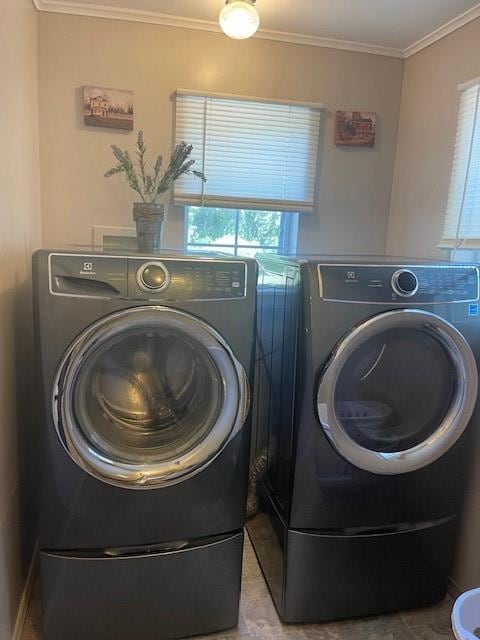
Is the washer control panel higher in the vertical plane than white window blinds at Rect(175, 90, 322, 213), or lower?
lower

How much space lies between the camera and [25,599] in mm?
1712

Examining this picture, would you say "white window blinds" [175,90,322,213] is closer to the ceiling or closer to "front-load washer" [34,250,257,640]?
the ceiling

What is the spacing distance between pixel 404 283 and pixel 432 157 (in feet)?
3.20

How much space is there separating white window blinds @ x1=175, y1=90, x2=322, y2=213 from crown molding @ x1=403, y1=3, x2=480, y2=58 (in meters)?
0.51

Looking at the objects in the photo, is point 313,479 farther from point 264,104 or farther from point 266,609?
point 264,104

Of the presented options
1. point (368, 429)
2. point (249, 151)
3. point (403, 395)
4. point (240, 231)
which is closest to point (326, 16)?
point (249, 151)

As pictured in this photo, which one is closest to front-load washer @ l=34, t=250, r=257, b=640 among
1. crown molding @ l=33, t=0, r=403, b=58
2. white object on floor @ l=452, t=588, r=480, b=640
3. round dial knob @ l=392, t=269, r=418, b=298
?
round dial knob @ l=392, t=269, r=418, b=298

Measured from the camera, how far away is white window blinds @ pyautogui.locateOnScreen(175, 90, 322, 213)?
7.21 ft

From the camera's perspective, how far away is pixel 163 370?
1.52 metres

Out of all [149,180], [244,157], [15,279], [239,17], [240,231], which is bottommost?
[15,279]

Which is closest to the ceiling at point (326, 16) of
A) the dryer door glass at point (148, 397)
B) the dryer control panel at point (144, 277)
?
the dryer control panel at point (144, 277)

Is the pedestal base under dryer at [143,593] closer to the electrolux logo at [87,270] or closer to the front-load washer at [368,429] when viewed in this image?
the front-load washer at [368,429]

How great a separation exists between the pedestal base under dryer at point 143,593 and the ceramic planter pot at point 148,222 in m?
1.09

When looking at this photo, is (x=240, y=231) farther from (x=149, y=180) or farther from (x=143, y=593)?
(x=143, y=593)
